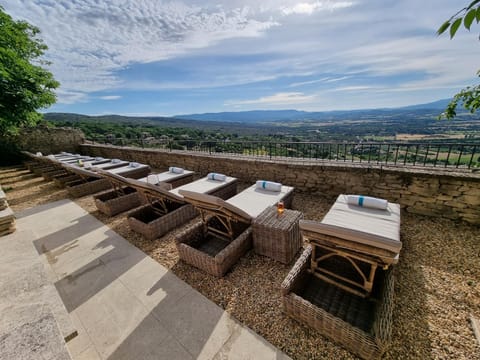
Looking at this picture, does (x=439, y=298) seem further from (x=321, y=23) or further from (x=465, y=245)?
(x=321, y=23)

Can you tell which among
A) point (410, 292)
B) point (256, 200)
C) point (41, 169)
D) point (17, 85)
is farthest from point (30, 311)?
point (41, 169)

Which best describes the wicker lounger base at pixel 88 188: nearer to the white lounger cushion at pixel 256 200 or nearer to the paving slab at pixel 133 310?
the paving slab at pixel 133 310

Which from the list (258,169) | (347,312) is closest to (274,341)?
(347,312)

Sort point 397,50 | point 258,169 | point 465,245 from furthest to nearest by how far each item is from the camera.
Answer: point 258,169
point 397,50
point 465,245

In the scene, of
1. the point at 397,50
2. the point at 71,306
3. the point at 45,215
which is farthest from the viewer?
the point at 45,215

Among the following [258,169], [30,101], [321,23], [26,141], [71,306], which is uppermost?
[321,23]

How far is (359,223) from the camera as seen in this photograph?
2605 mm

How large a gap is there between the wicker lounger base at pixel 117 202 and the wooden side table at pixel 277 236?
11.3ft

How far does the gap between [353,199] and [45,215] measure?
22.4 feet

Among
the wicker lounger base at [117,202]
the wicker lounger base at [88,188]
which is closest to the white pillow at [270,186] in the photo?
the wicker lounger base at [117,202]

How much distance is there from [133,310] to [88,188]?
5171 mm

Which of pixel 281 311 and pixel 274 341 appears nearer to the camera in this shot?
pixel 274 341

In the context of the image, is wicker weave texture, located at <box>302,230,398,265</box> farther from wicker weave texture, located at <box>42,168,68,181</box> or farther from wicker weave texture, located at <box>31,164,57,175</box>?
wicker weave texture, located at <box>31,164,57,175</box>

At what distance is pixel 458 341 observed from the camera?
1724 mm
